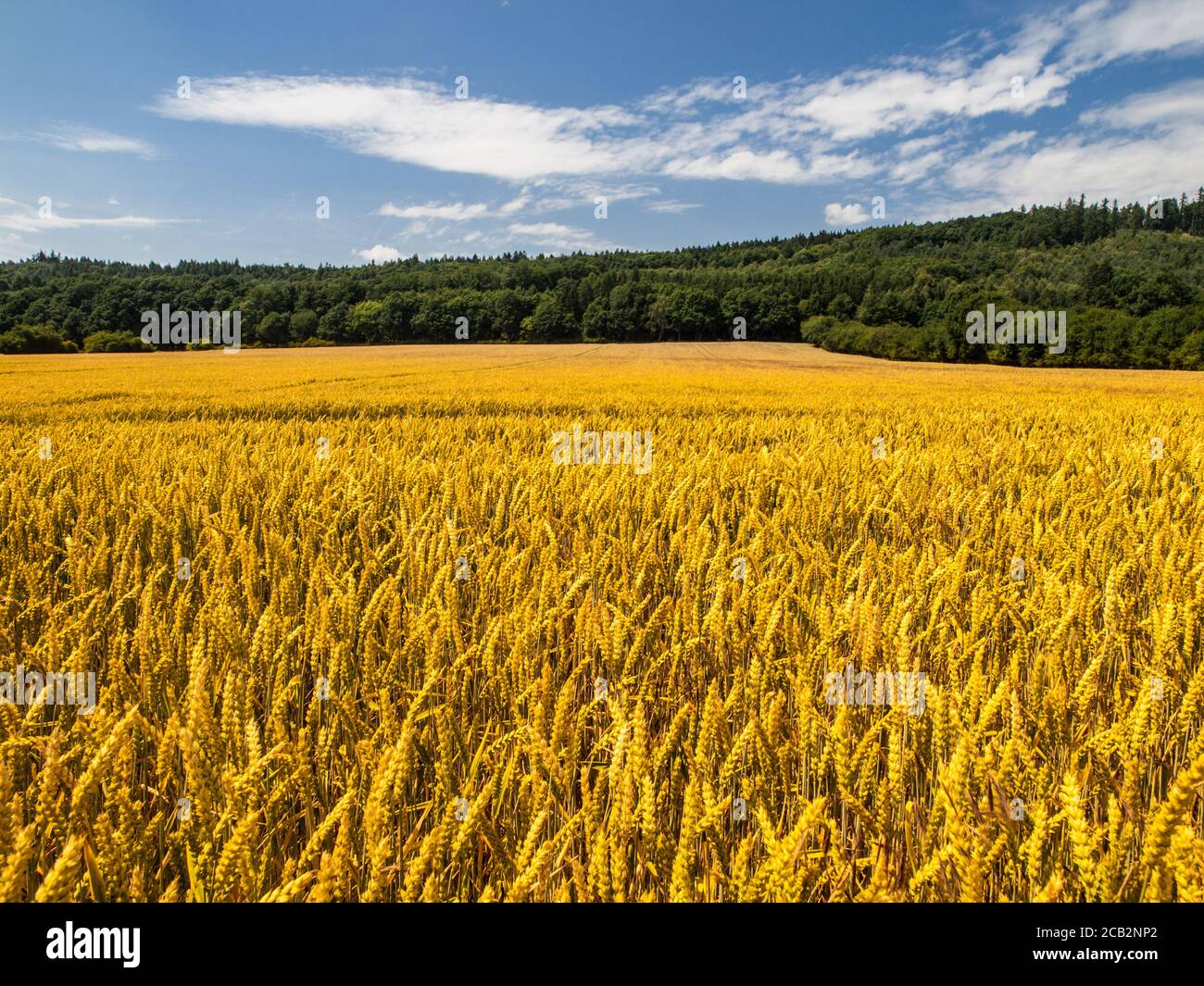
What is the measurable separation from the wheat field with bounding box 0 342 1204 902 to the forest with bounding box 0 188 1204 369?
50.0 m

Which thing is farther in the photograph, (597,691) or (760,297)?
(760,297)

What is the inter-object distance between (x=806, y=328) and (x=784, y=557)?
73458 mm

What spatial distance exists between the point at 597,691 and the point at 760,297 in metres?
83.8

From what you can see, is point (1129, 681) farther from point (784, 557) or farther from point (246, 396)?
point (246, 396)

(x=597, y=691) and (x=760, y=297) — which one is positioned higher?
(x=760, y=297)

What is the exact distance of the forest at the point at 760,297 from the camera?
52656mm

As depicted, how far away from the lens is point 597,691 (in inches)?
75.0

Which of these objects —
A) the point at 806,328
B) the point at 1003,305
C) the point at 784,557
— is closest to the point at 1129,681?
the point at 784,557

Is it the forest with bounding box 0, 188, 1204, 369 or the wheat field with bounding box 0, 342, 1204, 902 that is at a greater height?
the forest with bounding box 0, 188, 1204, 369

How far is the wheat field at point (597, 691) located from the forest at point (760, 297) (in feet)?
164

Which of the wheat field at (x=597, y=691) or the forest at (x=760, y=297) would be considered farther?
the forest at (x=760, y=297)

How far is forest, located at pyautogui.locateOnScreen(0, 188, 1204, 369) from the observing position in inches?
2073

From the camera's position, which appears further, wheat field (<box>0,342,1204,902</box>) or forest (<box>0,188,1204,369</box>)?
forest (<box>0,188,1204,369</box>)
